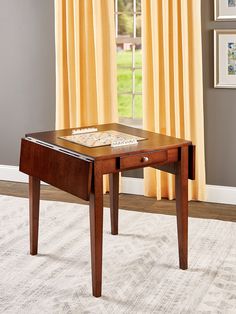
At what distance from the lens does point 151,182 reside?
5.00 metres

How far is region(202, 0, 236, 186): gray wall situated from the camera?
4656 mm

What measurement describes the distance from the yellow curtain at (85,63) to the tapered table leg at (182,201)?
71.1 inches

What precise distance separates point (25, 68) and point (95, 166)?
2.70 meters

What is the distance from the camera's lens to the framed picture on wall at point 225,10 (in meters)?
4.54

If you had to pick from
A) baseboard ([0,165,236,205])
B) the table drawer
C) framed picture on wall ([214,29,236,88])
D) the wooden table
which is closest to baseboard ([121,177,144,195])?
baseboard ([0,165,236,205])

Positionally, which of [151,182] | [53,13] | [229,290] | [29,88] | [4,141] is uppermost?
[53,13]

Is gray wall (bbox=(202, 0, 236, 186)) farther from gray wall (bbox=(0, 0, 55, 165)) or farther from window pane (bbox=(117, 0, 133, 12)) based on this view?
gray wall (bbox=(0, 0, 55, 165))

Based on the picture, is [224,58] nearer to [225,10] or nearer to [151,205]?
[225,10]

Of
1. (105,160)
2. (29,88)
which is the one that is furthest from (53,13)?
(105,160)

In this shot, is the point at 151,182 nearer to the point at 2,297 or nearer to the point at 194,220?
the point at 194,220

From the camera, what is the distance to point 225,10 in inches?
179

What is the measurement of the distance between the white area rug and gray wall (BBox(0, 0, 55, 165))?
1196 millimetres

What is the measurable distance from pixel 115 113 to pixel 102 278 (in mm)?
2019

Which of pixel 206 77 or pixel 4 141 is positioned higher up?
pixel 206 77
